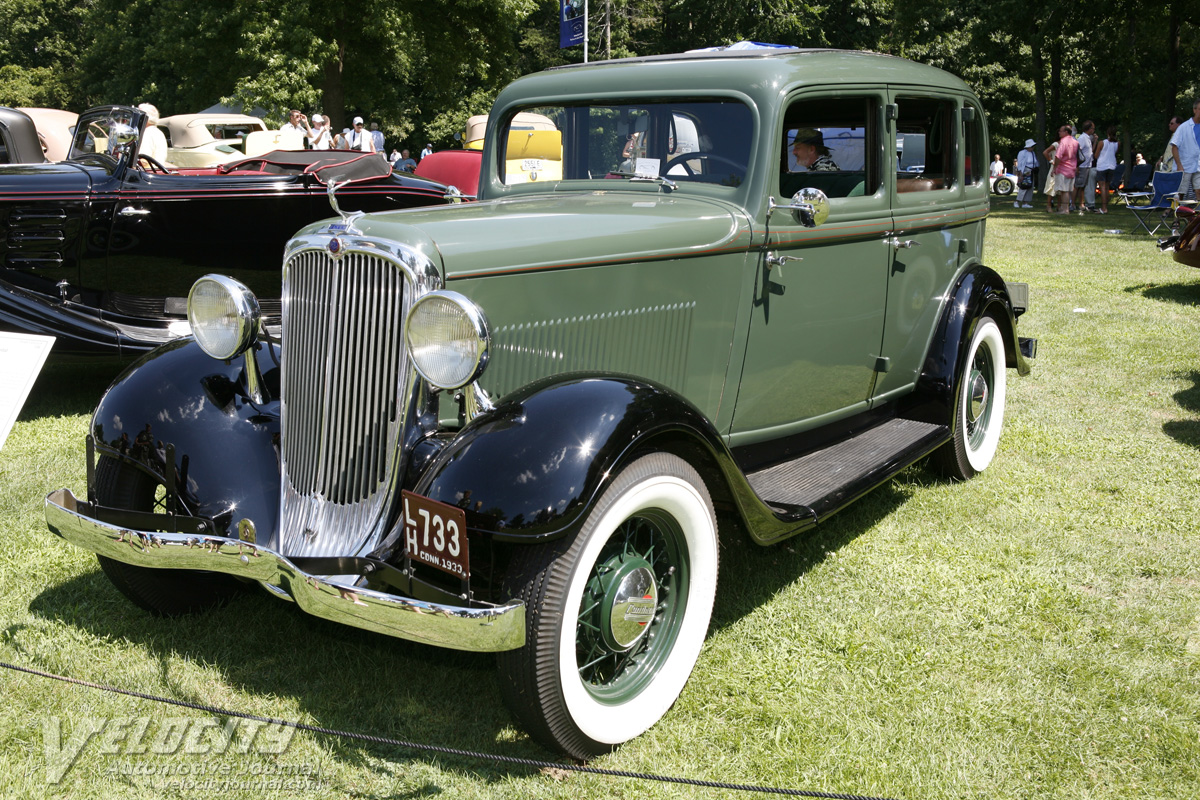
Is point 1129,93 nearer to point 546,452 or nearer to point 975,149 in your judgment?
point 975,149

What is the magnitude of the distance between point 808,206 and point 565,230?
901 millimetres

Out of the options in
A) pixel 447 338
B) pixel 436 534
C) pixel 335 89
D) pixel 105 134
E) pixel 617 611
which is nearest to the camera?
pixel 436 534

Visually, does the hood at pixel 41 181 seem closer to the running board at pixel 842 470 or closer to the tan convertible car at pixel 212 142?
the tan convertible car at pixel 212 142

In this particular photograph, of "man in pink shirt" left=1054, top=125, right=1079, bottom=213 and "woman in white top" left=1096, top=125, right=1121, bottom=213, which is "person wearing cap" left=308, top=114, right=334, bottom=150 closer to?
"man in pink shirt" left=1054, top=125, right=1079, bottom=213

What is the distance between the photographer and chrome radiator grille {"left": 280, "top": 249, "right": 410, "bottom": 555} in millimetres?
2625

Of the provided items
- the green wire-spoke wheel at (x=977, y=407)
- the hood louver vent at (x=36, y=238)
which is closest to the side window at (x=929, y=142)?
the green wire-spoke wheel at (x=977, y=407)

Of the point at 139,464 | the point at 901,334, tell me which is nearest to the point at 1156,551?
the point at 901,334

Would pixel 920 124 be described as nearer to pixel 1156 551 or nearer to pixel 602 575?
pixel 1156 551

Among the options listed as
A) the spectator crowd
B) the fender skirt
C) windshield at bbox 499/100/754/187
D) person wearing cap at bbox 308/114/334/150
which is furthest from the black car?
the spectator crowd

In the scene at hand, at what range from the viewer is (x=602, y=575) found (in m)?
2.58

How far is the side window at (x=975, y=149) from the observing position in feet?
15.3

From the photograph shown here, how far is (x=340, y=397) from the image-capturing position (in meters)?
2.71

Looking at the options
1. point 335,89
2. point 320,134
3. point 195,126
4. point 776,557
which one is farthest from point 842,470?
point 335,89

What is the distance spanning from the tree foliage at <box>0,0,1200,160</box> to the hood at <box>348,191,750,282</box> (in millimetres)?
17795
